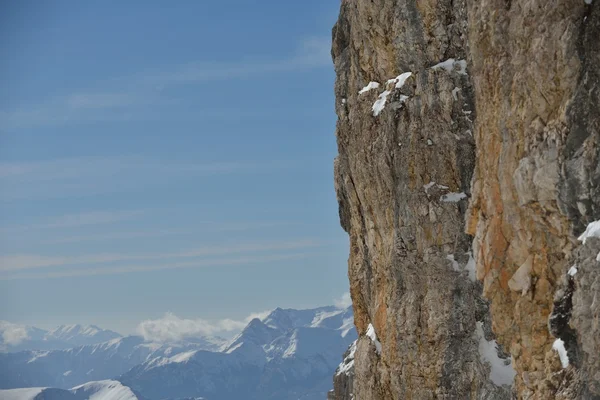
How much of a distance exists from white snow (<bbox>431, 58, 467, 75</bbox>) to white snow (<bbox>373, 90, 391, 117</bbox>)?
121 inches

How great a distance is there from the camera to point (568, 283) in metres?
22.4

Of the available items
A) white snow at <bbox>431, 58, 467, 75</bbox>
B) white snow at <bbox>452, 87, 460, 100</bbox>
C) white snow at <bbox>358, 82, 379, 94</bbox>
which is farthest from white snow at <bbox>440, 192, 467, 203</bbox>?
white snow at <bbox>358, 82, 379, 94</bbox>

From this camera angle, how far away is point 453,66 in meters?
35.1

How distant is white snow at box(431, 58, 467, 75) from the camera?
34.9 m

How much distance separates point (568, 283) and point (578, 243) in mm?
1237

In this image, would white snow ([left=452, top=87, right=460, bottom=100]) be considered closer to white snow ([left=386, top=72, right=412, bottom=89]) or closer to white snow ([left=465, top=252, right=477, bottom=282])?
white snow ([left=386, top=72, right=412, bottom=89])

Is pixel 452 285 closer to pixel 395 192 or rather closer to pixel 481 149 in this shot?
pixel 395 192

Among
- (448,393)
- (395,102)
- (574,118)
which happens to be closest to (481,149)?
(574,118)

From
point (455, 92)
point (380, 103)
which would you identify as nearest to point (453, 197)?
point (455, 92)

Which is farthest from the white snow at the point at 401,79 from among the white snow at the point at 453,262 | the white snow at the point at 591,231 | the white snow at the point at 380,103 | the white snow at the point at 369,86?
the white snow at the point at 591,231

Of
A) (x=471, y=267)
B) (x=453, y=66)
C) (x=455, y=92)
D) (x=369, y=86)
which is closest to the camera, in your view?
(x=455, y=92)

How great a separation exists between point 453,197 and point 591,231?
14.7 metres

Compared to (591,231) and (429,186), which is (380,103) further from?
(591,231)

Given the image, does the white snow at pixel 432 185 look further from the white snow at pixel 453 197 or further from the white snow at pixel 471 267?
the white snow at pixel 471 267
